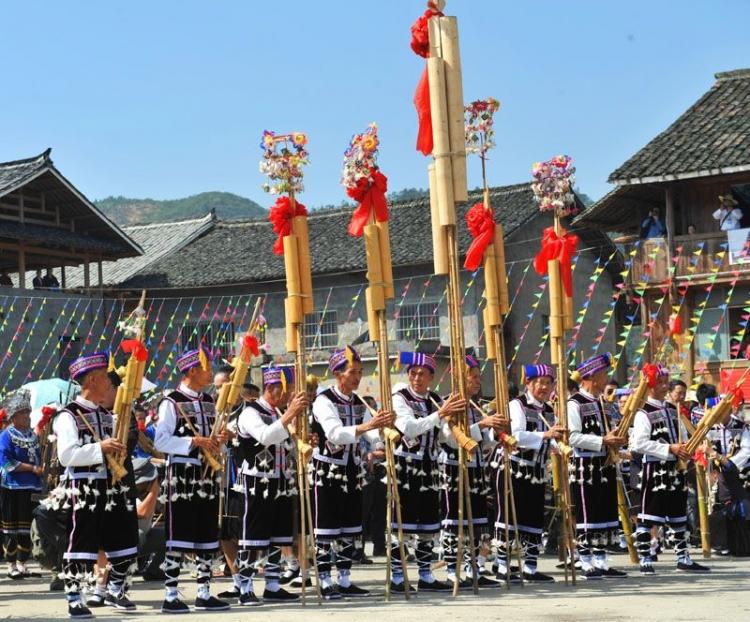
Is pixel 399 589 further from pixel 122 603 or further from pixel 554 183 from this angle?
pixel 554 183

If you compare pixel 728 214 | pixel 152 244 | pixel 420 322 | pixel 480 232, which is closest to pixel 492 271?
pixel 480 232

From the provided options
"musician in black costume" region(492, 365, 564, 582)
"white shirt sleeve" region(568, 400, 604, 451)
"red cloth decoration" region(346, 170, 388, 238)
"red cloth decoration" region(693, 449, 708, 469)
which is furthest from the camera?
"red cloth decoration" region(693, 449, 708, 469)

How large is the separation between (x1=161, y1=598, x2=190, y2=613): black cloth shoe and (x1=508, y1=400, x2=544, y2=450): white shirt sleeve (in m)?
3.40

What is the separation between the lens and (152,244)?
41594 mm

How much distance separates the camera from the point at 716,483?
15.9 metres

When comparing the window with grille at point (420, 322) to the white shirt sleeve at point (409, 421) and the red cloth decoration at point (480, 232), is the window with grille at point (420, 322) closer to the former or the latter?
the red cloth decoration at point (480, 232)

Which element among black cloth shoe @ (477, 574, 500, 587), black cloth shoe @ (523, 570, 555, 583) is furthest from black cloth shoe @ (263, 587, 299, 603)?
black cloth shoe @ (523, 570, 555, 583)

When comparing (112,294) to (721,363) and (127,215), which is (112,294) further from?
(127,215)

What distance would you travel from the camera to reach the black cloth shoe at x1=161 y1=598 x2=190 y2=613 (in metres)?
10.6

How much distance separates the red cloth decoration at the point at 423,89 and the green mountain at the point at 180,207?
119780 millimetres

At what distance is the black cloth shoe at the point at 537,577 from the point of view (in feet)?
40.9

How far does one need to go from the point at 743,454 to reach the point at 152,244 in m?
28.6

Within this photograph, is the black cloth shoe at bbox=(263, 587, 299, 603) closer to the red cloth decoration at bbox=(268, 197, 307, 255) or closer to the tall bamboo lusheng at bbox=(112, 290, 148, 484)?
the tall bamboo lusheng at bbox=(112, 290, 148, 484)

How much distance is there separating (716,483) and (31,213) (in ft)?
70.1
